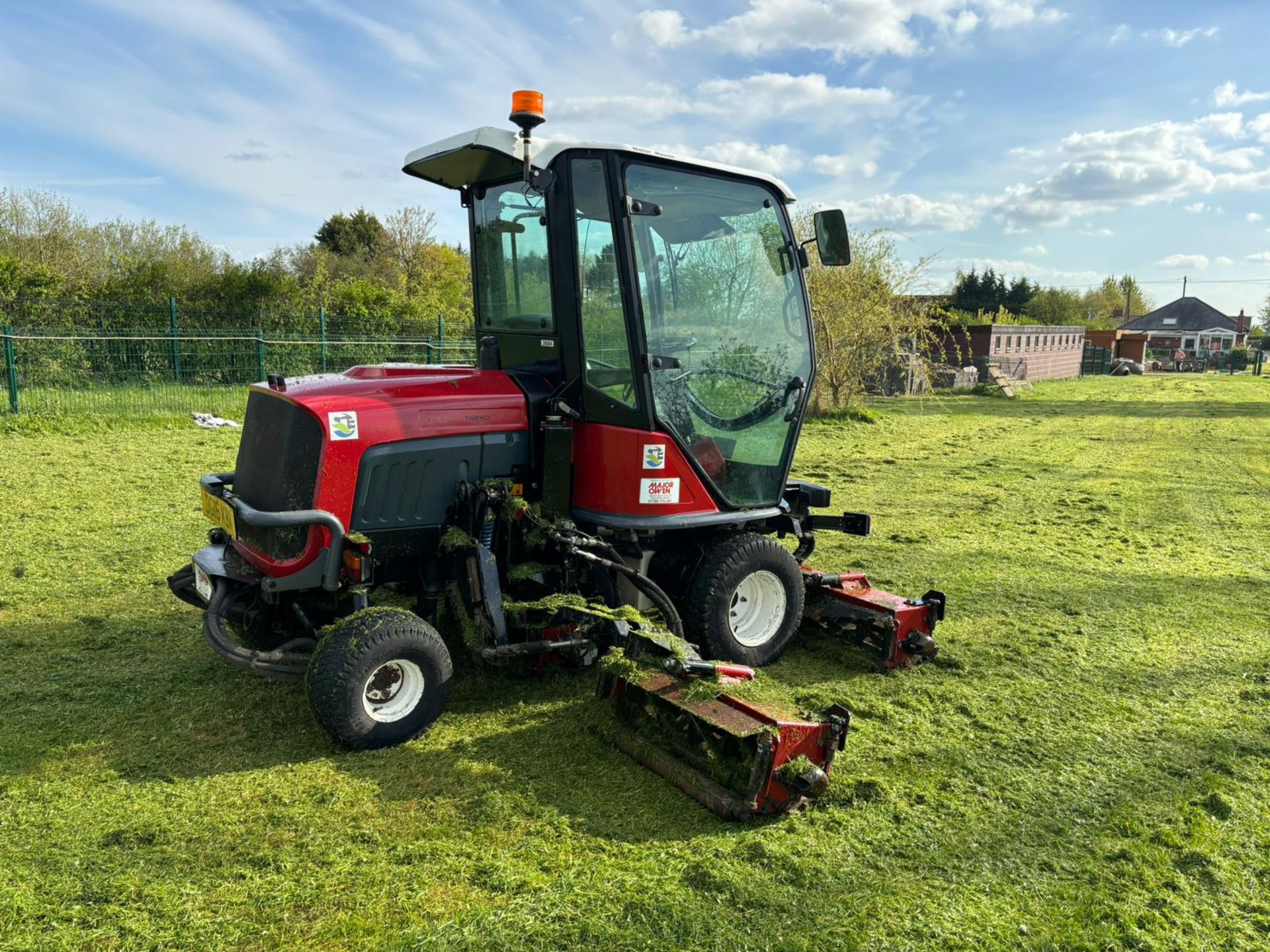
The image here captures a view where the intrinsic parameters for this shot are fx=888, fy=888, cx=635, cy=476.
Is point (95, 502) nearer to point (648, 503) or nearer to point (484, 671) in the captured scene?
point (484, 671)

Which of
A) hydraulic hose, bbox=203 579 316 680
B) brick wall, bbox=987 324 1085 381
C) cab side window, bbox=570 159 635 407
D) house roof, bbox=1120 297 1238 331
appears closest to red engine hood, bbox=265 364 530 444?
cab side window, bbox=570 159 635 407

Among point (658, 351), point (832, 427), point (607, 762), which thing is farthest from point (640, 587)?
point (832, 427)

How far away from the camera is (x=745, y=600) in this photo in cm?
455

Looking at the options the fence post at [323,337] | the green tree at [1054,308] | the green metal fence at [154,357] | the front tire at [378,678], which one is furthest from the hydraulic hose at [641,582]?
the green tree at [1054,308]

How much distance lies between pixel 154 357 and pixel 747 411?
1210cm

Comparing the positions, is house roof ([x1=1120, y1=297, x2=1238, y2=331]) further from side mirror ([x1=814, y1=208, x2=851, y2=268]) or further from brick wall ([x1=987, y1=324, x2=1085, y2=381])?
side mirror ([x1=814, y1=208, x2=851, y2=268])

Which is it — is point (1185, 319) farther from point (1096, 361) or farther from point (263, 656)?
point (263, 656)

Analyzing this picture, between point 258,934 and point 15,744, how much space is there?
1771 mm

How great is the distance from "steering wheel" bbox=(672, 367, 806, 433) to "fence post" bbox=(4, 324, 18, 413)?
39.6ft

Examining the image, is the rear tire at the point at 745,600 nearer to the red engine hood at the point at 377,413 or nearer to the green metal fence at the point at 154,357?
the red engine hood at the point at 377,413

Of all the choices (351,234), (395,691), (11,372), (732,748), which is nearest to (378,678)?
(395,691)

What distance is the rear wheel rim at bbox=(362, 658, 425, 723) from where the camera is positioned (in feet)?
11.6

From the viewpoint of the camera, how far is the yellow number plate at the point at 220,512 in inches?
153

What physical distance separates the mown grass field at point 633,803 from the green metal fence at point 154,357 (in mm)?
7993
